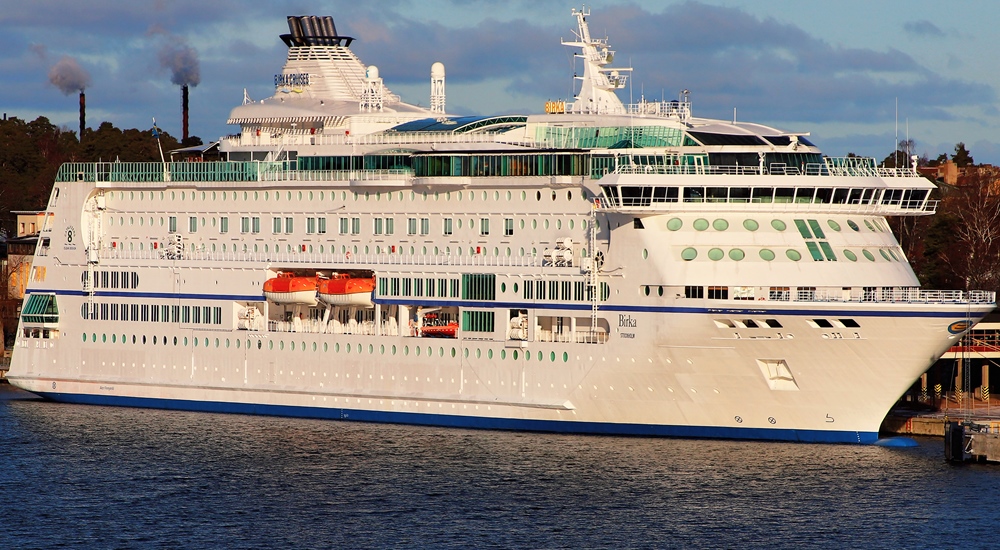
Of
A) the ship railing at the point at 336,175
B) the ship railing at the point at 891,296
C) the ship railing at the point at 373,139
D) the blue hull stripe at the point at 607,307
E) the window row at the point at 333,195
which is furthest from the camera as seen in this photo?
the ship railing at the point at 336,175

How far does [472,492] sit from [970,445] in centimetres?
1476

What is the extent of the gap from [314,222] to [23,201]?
54957 mm

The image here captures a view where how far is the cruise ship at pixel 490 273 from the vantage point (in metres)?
48.2

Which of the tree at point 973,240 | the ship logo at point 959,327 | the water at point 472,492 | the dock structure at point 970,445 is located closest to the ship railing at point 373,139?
the water at point 472,492

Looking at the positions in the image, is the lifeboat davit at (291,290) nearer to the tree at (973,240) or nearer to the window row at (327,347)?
the window row at (327,347)

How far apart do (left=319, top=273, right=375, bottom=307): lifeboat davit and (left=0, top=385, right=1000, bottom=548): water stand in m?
4.64

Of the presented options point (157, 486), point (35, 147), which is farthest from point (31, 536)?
point (35, 147)

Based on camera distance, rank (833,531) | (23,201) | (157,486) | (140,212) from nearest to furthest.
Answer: (833,531)
(157,486)
(140,212)
(23,201)

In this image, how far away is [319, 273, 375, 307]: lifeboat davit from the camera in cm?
5556

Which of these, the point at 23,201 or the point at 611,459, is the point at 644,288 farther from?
the point at 23,201

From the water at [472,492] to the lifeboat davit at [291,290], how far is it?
210 inches

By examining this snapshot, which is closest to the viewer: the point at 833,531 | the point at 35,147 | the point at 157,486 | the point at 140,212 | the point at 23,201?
the point at 833,531

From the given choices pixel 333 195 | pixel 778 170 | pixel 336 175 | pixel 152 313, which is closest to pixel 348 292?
pixel 333 195

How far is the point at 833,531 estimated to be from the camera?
3925cm
